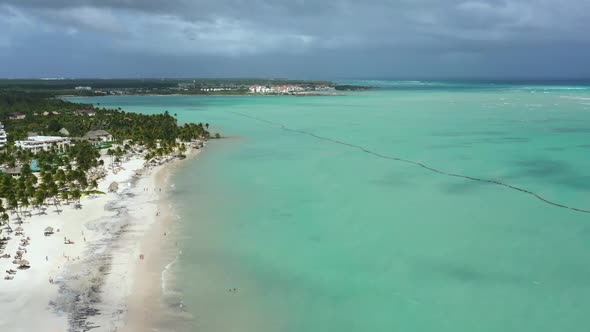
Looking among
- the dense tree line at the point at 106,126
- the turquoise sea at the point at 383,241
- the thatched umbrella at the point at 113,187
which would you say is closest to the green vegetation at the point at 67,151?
the dense tree line at the point at 106,126

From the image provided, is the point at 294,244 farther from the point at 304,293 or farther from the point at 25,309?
the point at 25,309

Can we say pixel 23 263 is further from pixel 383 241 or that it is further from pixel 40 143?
pixel 40 143

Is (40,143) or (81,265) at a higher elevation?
(40,143)

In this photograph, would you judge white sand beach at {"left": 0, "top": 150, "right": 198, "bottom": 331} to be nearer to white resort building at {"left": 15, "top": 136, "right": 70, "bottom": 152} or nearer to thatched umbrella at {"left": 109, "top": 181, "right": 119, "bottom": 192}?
thatched umbrella at {"left": 109, "top": 181, "right": 119, "bottom": 192}

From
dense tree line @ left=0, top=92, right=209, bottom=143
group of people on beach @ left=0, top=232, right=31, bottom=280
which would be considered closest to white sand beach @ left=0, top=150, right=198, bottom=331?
group of people on beach @ left=0, top=232, right=31, bottom=280

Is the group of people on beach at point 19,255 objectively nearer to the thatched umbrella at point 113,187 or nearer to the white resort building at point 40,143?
the thatched umbrella at point 113,187

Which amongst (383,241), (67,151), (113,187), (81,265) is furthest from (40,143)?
(383,241)
